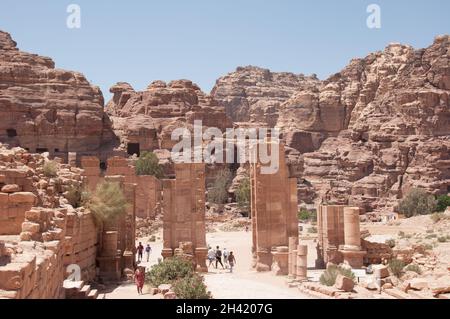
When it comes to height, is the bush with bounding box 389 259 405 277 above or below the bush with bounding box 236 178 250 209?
below

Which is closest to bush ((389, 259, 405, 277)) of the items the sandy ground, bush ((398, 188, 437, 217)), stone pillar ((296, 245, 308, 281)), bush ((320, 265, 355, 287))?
bush ((320, 265, 355, 287))

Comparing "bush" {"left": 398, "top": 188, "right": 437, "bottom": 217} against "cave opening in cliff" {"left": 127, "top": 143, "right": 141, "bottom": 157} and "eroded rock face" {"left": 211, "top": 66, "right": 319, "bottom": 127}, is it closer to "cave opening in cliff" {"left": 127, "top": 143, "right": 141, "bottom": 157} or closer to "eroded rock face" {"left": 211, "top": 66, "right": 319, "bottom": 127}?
"cave opening in cliff" {"left": 127, "top": 143, "right": 141, "bottom": 157}

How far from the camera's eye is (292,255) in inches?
763

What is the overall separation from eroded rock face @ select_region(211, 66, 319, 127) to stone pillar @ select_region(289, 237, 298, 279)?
9546 centimetres

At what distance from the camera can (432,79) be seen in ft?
238

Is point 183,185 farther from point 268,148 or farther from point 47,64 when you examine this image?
point 47,64

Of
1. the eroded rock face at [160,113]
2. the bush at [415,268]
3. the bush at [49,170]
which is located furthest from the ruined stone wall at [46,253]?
the eroded rock face at [160,113]

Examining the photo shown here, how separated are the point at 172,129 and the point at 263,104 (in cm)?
6502

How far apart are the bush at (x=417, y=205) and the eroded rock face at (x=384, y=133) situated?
5.63 meters

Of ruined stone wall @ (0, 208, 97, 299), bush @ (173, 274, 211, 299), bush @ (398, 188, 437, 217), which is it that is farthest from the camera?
bush @ (398, 188, 437, 217)

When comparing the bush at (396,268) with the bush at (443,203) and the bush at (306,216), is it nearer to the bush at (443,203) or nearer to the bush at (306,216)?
the bush at (306,216)

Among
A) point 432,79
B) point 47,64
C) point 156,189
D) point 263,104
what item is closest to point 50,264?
point 156,189

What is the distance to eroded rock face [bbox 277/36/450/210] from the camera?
65.4 m
